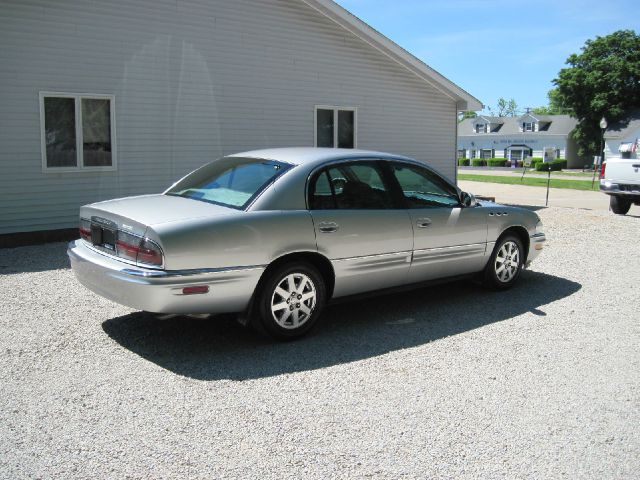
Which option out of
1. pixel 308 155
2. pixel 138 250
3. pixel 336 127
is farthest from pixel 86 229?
pixel 336 127

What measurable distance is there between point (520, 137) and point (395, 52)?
66202mm

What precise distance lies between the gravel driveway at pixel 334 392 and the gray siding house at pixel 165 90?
4163mm

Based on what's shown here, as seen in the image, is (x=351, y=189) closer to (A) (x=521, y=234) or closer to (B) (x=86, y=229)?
(B) (x=86, y=229)

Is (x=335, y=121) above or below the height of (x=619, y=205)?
above

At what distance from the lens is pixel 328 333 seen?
5.59 metres

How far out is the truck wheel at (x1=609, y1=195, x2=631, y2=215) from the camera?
15781 millimetres

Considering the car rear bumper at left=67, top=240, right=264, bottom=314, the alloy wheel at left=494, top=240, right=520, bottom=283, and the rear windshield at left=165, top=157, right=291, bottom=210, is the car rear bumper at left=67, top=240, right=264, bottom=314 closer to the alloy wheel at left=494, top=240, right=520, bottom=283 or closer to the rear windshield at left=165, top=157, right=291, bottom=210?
the rear windshield at left=165, top=157, right=291, bottom=210

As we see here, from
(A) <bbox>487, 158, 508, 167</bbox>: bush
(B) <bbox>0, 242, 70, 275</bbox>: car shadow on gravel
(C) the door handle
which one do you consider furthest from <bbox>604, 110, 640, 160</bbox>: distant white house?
(C) the door handle

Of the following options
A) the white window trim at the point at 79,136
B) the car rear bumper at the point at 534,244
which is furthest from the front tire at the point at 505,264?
the white window trim at the point at 79,136

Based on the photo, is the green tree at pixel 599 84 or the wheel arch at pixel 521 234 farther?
the green tree at pixel 599 84

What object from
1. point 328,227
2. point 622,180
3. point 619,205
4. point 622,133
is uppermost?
point 622,133

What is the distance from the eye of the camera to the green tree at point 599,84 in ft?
202

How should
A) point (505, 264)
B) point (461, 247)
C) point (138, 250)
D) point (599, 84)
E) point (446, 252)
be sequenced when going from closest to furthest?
1. point (138, 250)
2. point (446, 252)
3. point (461, 247)
4. point (505, 264)
5. point (599, 84)

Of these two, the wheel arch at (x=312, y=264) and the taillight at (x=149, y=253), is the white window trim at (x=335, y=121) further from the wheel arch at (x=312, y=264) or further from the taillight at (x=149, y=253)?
the taillight at (x=149, y=253)
